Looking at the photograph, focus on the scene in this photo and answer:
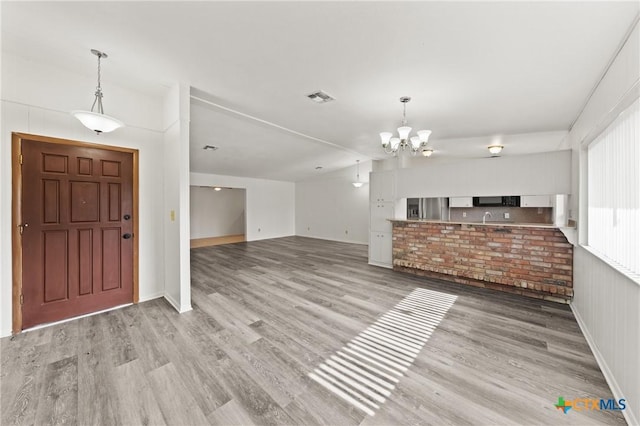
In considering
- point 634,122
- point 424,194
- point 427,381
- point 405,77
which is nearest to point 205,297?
point 427,381

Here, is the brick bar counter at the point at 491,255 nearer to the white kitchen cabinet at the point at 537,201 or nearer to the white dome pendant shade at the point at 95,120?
the white kitchen cabinet at the point at 537,201

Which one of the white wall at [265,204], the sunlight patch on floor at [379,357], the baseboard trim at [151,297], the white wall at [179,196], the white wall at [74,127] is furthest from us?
the white wall at [265,204]

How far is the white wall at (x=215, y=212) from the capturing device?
9.49 m

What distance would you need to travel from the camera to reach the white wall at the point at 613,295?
1572mm

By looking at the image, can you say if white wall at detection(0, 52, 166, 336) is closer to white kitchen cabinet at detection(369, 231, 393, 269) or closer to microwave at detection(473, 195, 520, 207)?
white kitchen cabinet at detection(369, 231, 393, 269)

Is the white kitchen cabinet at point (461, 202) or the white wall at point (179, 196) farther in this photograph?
the white kitchen cabinet at point (461, 202)

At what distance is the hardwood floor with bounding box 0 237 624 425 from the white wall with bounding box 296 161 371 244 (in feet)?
17.0

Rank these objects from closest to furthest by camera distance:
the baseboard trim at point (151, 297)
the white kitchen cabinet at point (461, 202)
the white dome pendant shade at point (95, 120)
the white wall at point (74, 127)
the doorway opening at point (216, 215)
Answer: the white dome pendant shade at point (95, 120)
the white wall at point (74, 127)
the baseboard trim at point (151, 297)
the white kitchen cabinet at point (461, 202)
the doorway opening at point (216, 215)

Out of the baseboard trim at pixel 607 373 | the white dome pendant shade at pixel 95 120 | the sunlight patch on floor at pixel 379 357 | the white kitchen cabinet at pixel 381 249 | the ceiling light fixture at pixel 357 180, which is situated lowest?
the sunlight patch on floor at pixel 379 357

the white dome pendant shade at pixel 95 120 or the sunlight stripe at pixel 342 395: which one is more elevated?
the white dome pendant shade at pixel 95 120

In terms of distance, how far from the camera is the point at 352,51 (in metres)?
2.28

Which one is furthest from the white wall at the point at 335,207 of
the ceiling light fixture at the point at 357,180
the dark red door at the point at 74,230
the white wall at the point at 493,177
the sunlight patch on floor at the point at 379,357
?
the dark red door at the point at 74,230

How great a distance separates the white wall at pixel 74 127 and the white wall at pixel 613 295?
15.7 feet

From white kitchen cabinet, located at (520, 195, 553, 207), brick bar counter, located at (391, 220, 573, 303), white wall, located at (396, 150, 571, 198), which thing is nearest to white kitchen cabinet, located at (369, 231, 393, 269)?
brick bar counter, located at (391, 220, 573, 303)
